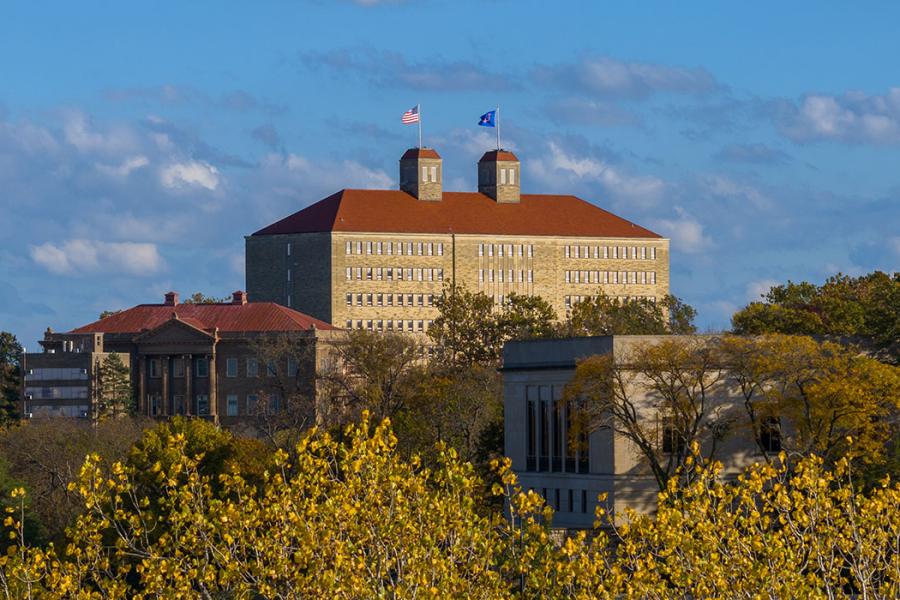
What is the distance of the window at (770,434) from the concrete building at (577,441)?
80 millimetres

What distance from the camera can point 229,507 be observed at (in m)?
39.3

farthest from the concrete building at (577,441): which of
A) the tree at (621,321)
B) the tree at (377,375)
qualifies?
the tree at (621,321)

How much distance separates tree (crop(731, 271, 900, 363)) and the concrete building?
9970 millimetres

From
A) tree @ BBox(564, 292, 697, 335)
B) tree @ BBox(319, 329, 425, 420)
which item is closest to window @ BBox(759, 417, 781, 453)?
tree @ BBox(319, 329, 425, 420)

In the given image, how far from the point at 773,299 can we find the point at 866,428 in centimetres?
5962

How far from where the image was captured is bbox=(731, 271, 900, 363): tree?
10700cm

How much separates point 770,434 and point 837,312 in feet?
95.8

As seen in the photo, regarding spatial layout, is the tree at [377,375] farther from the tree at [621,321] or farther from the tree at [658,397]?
the tree at [658,397]

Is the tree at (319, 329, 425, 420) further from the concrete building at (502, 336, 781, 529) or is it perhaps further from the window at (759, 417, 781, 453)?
the window at (759, 417, 781, 453)

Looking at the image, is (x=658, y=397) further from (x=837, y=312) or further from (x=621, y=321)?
(x=621, y=321)

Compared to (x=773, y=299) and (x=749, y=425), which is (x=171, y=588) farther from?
(x=773, y=299)

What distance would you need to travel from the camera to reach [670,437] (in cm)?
10112

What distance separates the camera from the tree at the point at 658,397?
326 feet

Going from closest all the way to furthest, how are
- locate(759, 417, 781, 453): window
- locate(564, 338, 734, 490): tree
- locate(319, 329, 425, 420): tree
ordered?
locate(759, 417, 781, 453): window
locate(564, 338, 734, 490): tree
locate(319, 329, 425, 420): tree
